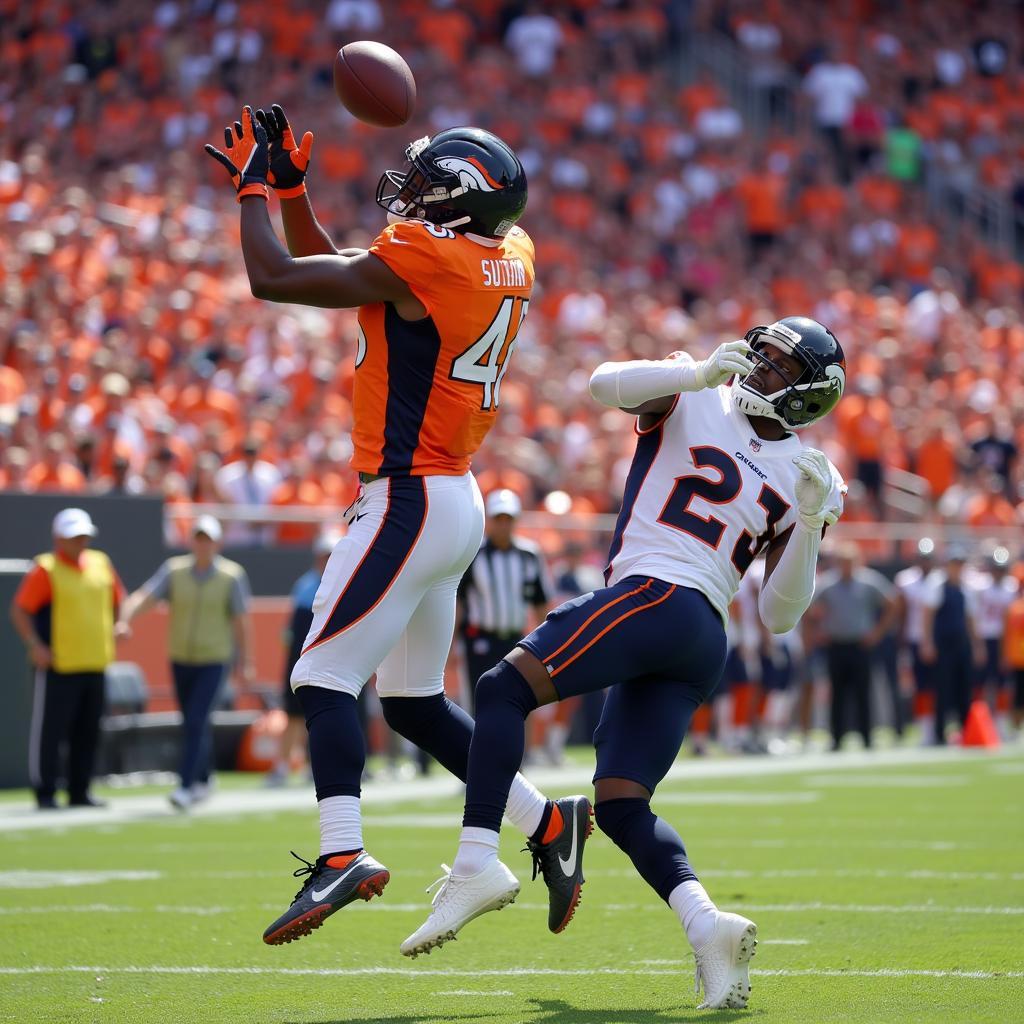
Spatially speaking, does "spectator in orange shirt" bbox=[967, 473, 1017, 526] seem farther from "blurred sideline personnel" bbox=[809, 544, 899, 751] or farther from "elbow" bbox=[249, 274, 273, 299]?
"elbow" bbox=[249, 274, 273, 299]

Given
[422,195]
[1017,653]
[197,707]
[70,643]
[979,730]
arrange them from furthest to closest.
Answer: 1. [1017,653]
2. [979,730]
3. [197,707]
4. [70,643]
5. [422,195]

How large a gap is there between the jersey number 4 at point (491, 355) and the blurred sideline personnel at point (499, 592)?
6985 mm

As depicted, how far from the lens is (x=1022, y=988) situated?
15.9 feet

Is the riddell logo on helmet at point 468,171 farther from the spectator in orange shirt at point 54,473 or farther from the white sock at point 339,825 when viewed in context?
the spectator in orange shirt at point 54,473

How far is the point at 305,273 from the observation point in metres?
5.01

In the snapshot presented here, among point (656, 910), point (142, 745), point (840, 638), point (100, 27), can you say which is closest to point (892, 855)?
point (656, 910)

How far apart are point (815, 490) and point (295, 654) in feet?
26.5

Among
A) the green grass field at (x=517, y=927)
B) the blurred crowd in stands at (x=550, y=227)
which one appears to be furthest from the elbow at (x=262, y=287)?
the blurred crowd in stands at (x=550, y=227)

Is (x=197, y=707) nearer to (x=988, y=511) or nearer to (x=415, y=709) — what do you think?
(x=415, y=709)

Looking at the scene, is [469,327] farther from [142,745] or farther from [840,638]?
[840,638]

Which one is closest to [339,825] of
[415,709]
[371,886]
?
[371,886]

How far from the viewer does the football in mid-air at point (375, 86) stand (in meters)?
5.65

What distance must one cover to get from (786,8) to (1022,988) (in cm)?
2521

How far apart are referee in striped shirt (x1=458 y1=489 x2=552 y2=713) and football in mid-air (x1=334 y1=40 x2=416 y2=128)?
681cm
